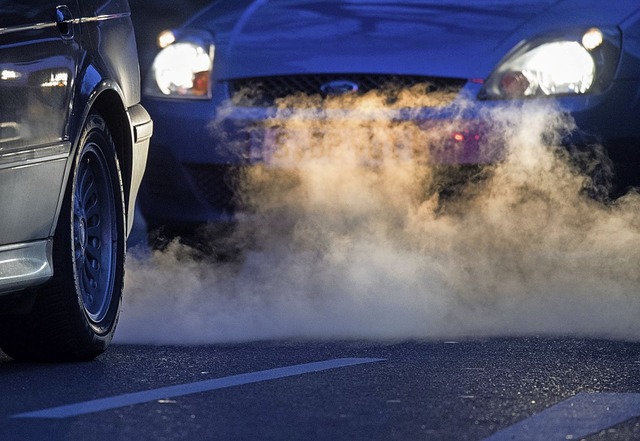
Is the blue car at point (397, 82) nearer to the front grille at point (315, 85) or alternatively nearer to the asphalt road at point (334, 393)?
the front grille at point (315, 85)

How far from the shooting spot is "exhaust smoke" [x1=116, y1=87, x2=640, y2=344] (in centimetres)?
759

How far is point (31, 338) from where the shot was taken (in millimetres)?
5953

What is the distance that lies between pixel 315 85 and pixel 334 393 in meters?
2.78

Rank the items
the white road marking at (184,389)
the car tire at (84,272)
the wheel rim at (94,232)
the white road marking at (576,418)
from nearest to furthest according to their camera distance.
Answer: the white road marking at (576,418)
the white road marking at (184,389)
the car tire at (84,272)
the wheel rim at (94,232)

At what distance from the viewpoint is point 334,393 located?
17.0ft

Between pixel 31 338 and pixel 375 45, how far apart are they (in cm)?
243

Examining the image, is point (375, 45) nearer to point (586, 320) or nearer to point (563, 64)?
point (563, 64)

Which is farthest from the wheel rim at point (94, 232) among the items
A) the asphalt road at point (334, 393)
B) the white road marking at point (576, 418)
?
the white road marking at point (576, 418)

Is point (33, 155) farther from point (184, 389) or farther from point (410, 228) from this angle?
point (410, 228)

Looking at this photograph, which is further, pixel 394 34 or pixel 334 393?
pixel 394 34

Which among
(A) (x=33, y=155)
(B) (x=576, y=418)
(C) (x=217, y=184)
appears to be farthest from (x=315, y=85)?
(B) (x=576, y=418)

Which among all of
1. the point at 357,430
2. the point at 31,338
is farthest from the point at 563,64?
the point at 357,430

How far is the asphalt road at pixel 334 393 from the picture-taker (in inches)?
179

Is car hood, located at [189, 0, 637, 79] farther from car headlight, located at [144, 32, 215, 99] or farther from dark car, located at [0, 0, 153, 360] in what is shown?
dark car, located at [0, 0, 153, 360]
